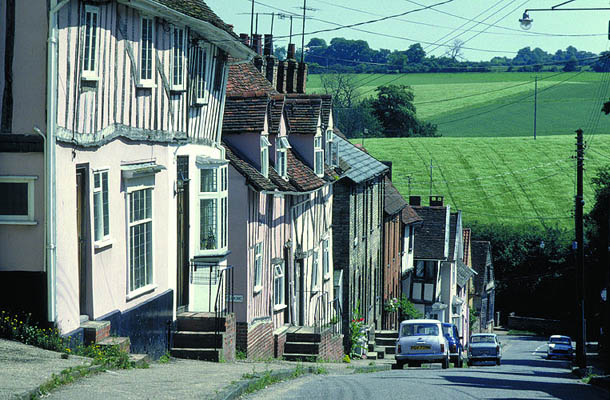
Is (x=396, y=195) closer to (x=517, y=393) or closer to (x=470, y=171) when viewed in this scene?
(x=517, y=393)

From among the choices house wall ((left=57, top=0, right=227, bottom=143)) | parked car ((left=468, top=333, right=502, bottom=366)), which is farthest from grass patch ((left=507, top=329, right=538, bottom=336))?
house wall ((left=57, top=0, right=227, bottom=143))

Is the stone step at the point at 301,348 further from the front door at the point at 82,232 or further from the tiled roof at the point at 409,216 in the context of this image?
the tiled roof at the point at 409,216

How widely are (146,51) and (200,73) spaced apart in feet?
12.4

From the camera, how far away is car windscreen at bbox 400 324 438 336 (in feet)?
98.3

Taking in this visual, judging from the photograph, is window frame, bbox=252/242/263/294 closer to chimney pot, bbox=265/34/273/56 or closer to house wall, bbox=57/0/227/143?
house wall, bbox=57/0/227/143

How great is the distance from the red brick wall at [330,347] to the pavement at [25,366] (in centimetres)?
1351

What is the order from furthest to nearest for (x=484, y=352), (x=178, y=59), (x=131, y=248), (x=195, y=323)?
(x=484, y=352)
(x=195, y=323)
(x=178, y=59)
(x=131, y=248)

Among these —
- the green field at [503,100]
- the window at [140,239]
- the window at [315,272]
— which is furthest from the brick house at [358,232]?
the green field at [503,100]

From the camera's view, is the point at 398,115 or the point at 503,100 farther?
the point at 503,100

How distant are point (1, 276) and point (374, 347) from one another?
2992 cm

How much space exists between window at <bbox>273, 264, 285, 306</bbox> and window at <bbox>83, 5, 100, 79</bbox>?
12.7 metres

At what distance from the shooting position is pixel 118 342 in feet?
50.0

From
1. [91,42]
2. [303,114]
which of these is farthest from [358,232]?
[91,42]

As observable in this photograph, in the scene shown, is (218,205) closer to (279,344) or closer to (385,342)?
(279,344)
